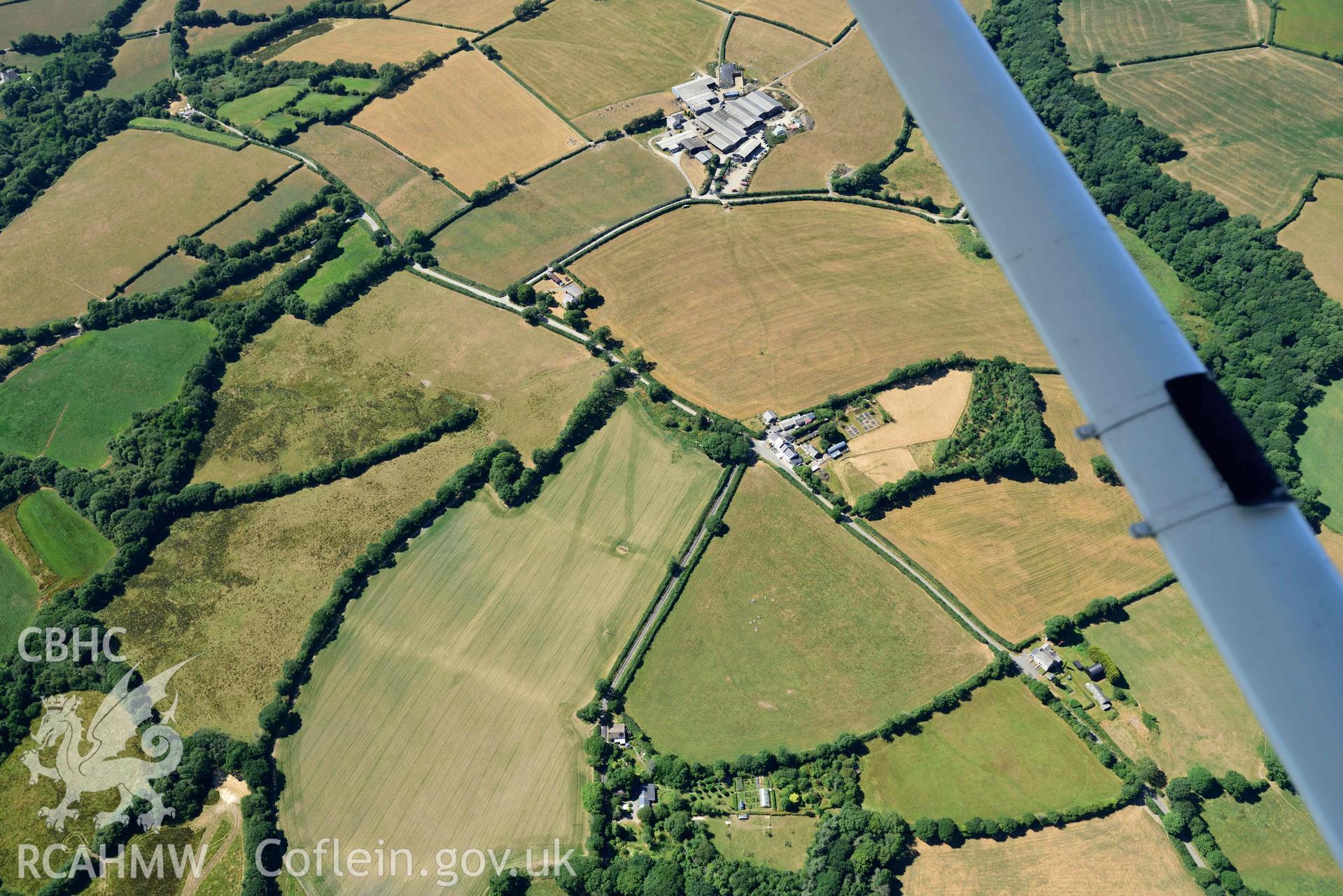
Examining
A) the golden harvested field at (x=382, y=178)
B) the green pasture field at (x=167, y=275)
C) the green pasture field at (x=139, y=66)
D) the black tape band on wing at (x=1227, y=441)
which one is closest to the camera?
the black tape band on wing at (x=1227, y=441)

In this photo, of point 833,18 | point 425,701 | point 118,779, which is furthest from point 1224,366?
point 118,779

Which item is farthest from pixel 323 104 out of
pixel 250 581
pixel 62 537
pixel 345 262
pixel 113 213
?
pixel 250 581

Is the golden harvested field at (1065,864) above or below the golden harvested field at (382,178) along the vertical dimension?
below

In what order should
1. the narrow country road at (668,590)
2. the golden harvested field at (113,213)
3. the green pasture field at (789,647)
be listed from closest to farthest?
the green pasture field at (789,647), the narrow country road at (668,590), the golden harvested field at (113,213)

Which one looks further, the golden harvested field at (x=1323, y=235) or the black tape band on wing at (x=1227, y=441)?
the golden harvested field at (x=1323, y=235)

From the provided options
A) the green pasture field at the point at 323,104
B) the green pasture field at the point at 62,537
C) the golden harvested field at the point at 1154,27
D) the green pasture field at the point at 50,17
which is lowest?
the green pasture field at the point at 62,537

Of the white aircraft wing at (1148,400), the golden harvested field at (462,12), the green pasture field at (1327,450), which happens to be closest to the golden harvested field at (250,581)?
the white aircraft wing at (1148,400)

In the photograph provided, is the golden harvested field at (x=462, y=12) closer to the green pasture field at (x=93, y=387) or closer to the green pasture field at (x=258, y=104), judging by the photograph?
the green pasture field at (x=258, y=104)
